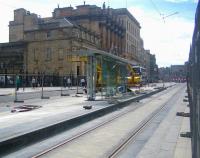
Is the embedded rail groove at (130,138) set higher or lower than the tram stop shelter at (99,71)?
lower

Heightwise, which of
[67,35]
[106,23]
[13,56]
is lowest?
[13,56]

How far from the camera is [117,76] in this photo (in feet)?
98.6

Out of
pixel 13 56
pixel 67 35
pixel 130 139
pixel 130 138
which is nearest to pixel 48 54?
pixel 67 35

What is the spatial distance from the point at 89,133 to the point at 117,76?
1691 centimetres

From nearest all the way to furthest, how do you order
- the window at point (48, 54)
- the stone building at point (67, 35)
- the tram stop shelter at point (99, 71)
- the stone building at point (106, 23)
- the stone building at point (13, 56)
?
the tram stop shelter at point (99, 71)
the stone building at point (67, 35)
the window at point (48, 54)
the stone building at point (13, 56)
the stone building at point (106, 23)

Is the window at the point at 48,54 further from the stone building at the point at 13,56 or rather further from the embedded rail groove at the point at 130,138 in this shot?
the embedded rail groove at the point at 130,138

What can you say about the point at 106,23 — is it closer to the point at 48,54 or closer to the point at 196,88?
the point at 48,54

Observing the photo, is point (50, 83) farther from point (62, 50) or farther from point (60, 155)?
point (60, 155)

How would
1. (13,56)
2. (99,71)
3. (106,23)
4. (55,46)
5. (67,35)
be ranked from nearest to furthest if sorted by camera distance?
(99,71) → (67,35) → (55,46) → (13,56) → (106,23)

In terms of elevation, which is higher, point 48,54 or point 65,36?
point 65,36

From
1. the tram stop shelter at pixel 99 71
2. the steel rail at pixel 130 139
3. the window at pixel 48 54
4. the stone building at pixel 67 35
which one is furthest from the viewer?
the window at pixel 48 54

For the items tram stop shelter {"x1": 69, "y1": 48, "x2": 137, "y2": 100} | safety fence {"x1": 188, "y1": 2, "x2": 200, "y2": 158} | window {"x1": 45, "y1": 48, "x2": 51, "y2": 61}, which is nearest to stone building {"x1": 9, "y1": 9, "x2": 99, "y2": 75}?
window {"x1": 45, "y1": 48, "x2": 51, "y2": 61}

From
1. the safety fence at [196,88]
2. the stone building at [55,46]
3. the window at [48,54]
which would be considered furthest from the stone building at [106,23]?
the safety fence at [196,88]

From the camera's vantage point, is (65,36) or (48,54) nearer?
(65,36)
